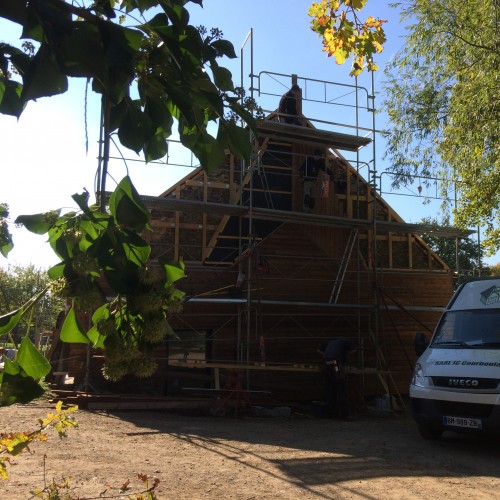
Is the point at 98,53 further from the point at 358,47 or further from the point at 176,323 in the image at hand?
the point at 176,323

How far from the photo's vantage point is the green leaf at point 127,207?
1522mm

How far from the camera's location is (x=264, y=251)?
14.1 m

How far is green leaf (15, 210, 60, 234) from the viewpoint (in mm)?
1505

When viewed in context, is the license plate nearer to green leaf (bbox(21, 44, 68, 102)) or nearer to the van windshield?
the van windshield

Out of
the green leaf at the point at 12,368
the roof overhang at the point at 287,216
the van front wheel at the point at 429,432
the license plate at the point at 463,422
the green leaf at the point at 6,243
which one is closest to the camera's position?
the green leaf at the point at 12,368

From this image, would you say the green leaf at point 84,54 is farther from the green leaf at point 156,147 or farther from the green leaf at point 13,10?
the green leaf at point 156,147

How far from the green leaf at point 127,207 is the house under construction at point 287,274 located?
10.4 metres

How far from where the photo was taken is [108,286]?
1554 mm

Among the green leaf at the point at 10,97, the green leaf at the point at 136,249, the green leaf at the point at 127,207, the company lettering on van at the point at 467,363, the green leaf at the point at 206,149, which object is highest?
the green leaf at the point at 10,97

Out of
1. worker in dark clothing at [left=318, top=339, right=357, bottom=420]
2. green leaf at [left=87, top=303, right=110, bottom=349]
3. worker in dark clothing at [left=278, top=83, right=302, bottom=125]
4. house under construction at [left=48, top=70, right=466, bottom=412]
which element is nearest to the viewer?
green leaf at [left=87, top=303, right=110, bottom=349]

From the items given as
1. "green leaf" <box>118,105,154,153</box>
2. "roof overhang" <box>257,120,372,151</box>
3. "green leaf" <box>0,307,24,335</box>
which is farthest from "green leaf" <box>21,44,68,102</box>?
"roof overhang" <box>257,120,372,151</box>

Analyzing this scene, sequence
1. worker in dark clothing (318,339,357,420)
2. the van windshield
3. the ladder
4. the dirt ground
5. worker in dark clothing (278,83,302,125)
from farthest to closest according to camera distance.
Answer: worker in dark clothing (278,83,302,125), the ladder, worker in dark clothing (318,339,357,420), the van windshield, the dirt ground

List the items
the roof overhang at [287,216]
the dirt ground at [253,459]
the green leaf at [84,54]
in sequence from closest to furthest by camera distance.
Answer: the green leaf at [84,54]
the dirt ground at [253,459]
the roof overhang at [287,216]

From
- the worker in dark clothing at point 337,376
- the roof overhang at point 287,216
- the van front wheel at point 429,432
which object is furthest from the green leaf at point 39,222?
the worker in dark clothing at point 337,376
